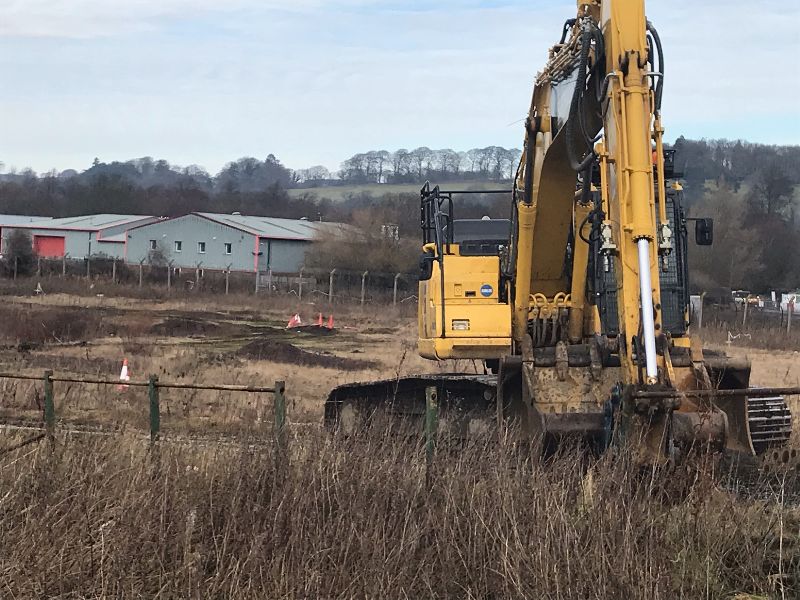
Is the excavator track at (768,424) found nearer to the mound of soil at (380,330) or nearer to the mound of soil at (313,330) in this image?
the mound of soil at (380,330)

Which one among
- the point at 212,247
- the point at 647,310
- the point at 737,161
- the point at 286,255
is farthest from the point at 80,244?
the point at 647,310

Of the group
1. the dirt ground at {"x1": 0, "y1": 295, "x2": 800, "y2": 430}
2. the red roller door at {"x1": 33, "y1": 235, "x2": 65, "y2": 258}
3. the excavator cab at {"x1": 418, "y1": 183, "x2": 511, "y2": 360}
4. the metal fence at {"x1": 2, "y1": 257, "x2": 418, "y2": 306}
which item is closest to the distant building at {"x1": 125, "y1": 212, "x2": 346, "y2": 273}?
the metal fence at {"x1": 2, "y1": 257, "x2": 418, "y2": 306}

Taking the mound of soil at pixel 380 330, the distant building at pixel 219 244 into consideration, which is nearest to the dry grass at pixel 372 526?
the mound of soil at pixel 380 330

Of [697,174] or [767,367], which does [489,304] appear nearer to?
[767,367]

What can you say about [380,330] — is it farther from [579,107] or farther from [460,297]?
[579,107]

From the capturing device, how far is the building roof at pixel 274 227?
66.3 m

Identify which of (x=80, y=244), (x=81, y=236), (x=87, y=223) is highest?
(x=87, y=223)

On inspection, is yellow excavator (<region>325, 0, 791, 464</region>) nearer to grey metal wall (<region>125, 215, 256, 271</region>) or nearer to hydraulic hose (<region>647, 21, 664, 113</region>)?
hydraulic hose (<region>647, 21, 664, 113</region>)

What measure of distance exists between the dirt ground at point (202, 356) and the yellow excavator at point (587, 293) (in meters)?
1.61

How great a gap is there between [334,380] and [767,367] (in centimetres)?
1045

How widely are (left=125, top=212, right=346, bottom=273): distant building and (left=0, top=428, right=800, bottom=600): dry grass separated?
189 ft

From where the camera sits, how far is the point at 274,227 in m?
72.3

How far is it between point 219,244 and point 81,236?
53.5 feet

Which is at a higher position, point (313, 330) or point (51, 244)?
point (51, 244)
